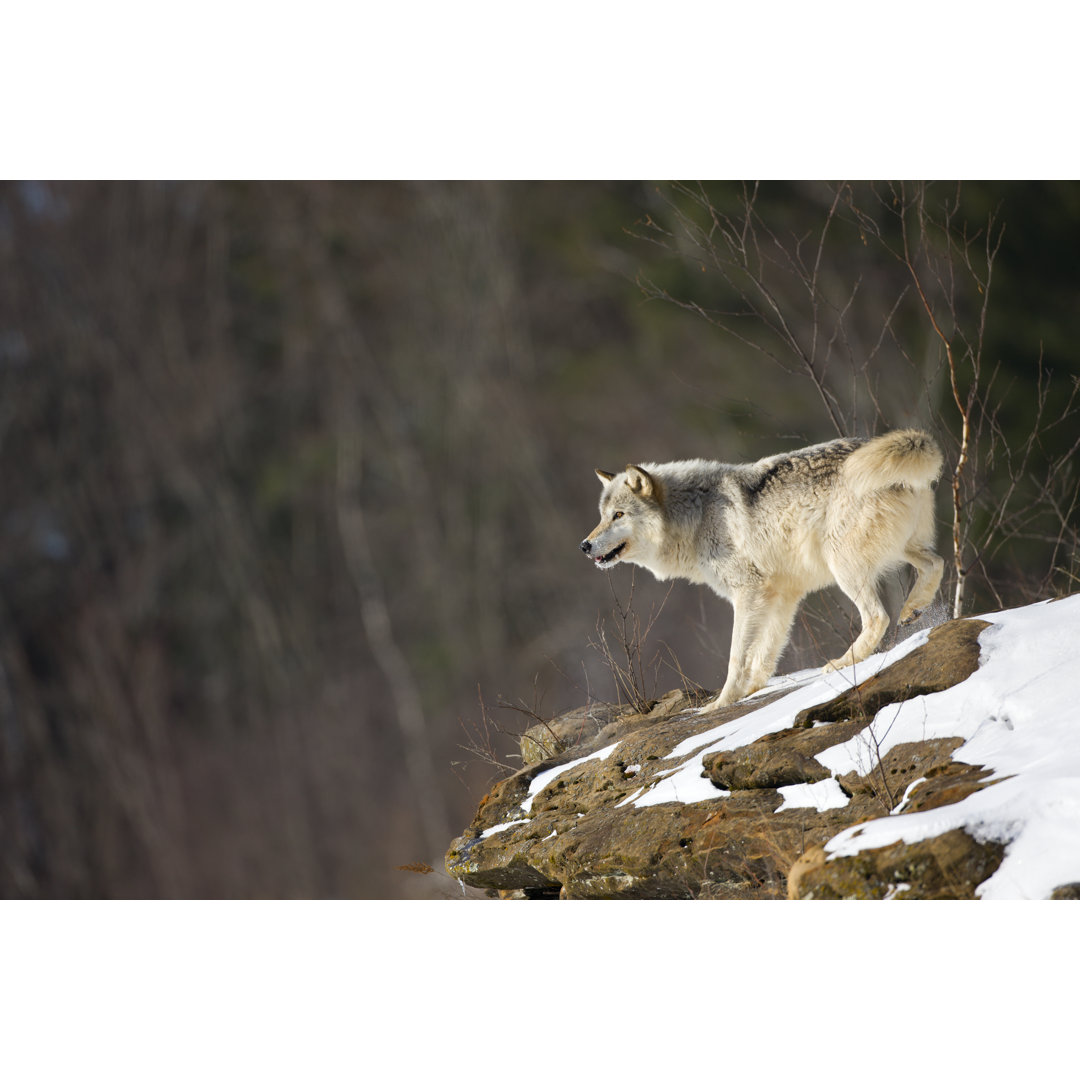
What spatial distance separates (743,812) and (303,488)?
19100mm

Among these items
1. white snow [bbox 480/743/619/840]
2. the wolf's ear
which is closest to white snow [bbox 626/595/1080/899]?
white snow [bbox 480/743/619/840]

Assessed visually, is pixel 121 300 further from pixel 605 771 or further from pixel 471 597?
pixel 605 771

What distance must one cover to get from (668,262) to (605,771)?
12719 mm

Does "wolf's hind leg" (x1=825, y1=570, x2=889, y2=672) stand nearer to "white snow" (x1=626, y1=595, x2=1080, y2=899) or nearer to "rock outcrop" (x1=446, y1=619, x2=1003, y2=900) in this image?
"white snow" (x1=626, y1=595, x2=1080, y2=899)

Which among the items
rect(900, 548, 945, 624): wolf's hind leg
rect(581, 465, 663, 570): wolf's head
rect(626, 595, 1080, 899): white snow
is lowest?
rect(626, 595, 1080, 899): white snow

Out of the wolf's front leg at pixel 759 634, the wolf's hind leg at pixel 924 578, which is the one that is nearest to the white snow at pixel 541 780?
the wolf's front leg at pixel 759 634

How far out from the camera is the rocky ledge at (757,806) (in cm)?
376

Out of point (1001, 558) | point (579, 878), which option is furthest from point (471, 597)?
point (579, 878)

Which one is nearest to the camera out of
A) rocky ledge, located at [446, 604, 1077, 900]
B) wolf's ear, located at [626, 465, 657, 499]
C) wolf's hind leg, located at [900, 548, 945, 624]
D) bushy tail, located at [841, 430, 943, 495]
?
rocky ledge, located at [446, 604, 1077, 900]

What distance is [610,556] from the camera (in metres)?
6.89

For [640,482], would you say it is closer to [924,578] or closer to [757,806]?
[924,578]

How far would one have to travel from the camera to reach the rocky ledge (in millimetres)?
3758

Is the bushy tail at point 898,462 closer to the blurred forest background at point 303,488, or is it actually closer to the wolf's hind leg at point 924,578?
the wolf's hind leg at point 924,578

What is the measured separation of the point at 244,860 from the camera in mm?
18453
